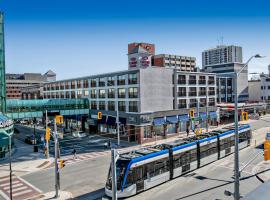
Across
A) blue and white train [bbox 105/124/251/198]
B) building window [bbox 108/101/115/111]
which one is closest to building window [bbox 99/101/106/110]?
building window [bbox 108/101/115/111]

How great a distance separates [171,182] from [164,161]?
2842 millimetres

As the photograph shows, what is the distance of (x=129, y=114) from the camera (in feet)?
166

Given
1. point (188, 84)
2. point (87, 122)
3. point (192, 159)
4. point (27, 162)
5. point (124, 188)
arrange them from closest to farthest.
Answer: point (124, 188), point (192, 159), point (27, 162), point (188, 84), point (87, 122)

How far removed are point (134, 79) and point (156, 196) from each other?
Answer: 30167 millimetres

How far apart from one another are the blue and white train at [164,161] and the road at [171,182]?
795mm

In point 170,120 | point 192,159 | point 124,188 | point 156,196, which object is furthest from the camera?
point 170,120

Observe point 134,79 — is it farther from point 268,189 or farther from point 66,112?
point 268,189

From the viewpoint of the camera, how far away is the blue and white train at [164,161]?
2125cm

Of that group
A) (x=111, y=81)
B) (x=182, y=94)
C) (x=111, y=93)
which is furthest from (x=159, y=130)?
(x=111, y=81)

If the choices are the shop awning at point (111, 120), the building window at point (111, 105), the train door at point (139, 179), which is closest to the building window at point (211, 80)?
the building window at point (111, 105)

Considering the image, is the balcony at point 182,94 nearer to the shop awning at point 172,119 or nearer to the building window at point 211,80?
the shop awning at point 172,119

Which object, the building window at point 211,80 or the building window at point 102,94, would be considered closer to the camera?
the building window at point 102,94

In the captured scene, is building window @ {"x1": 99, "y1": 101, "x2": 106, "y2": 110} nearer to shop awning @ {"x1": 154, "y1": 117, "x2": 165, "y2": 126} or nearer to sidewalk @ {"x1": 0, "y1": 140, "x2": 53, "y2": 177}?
shop awning @ {"x1": 154, "y1": 117, "x2": 165, "y2": 126}

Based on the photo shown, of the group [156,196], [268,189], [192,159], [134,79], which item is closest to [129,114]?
[134,79]
